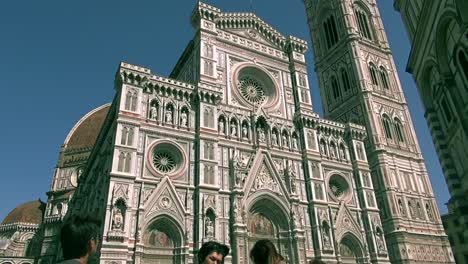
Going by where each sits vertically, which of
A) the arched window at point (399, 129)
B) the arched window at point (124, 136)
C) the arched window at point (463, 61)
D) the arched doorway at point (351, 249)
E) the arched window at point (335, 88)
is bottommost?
the arched doorway at point (351, 249)

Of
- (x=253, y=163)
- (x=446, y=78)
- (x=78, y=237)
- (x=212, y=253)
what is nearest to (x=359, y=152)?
(x=253, y=163)

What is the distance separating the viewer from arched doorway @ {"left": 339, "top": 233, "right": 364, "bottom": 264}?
1100 inches

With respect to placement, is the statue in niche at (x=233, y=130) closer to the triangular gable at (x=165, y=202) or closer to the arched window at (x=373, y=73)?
the triangular gable at (x=165, y=202)

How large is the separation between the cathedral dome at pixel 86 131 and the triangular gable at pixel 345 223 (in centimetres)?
3922

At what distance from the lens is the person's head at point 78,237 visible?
3.80 metres

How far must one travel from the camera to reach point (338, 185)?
31.6 meters

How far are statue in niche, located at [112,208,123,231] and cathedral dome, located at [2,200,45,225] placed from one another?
38.5 metres

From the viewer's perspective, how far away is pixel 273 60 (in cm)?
3428

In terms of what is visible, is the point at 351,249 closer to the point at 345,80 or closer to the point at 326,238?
the point at 326,238

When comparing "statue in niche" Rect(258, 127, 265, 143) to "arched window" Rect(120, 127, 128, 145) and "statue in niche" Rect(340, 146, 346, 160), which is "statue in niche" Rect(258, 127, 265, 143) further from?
"arched window" Rect(120, 127, 128, 145)

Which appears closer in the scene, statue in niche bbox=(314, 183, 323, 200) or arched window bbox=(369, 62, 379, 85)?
statue in niche bbox=(314, 183, 323, 200)

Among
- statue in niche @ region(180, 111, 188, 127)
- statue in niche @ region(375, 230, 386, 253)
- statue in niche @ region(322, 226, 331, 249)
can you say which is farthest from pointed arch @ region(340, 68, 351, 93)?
statue in niche @ region(180, 111, 188, 127)

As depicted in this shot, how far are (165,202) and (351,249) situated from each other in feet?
51.9

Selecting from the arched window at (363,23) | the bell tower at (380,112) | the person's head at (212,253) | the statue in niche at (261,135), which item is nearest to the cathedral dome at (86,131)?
the statue in niche at (261,135)
